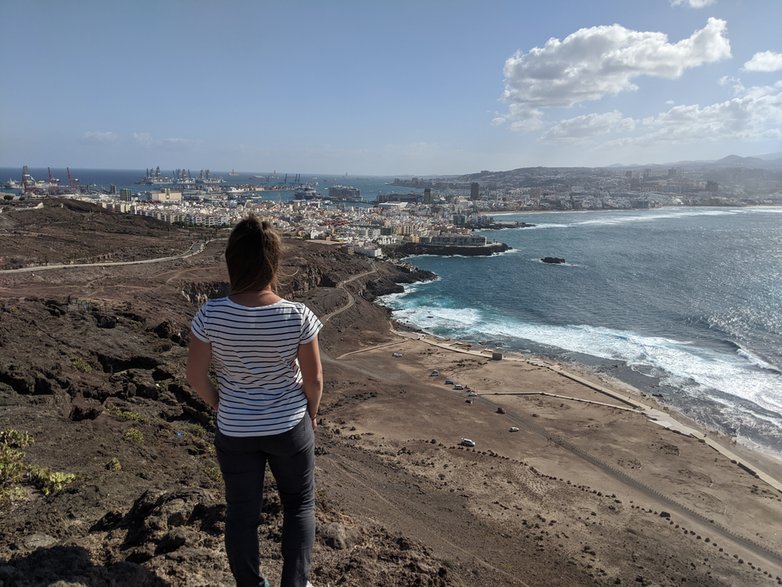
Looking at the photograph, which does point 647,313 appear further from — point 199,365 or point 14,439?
point 199,365

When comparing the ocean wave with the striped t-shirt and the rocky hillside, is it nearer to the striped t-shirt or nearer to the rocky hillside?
the rocky hillside

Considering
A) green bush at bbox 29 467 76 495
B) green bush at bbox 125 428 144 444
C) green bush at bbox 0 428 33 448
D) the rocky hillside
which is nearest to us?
the rocky hillside

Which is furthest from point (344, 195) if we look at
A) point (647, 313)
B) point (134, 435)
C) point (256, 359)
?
point (256, 359)

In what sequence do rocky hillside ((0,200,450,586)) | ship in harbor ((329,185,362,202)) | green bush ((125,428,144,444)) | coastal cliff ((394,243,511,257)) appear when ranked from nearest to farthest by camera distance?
1. rocky hillside ((0,200,450,586))
2. green bush ((125,428,144,444))
3. coastal cliff ((394,243,511,257))
4. ship in harbor ((329,185,362,202))

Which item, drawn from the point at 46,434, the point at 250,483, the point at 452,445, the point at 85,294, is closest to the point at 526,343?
the point at 452,445

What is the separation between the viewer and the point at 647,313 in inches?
1580

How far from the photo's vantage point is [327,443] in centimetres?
1522

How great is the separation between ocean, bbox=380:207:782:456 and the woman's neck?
23.2 m

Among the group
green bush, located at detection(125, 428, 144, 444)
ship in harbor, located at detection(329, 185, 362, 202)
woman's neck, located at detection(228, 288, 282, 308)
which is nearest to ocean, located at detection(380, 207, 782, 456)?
green bush, located at detection(125, 428, 144, 444)

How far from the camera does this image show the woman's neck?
2527mm

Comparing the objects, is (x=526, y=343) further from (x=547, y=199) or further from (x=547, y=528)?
(x=547, y=199)

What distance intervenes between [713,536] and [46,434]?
14873mm

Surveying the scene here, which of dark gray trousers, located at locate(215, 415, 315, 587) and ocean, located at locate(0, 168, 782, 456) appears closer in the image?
dark gray trousers, located at locate(215, 415, 315, 587)

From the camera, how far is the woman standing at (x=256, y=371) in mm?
2500
